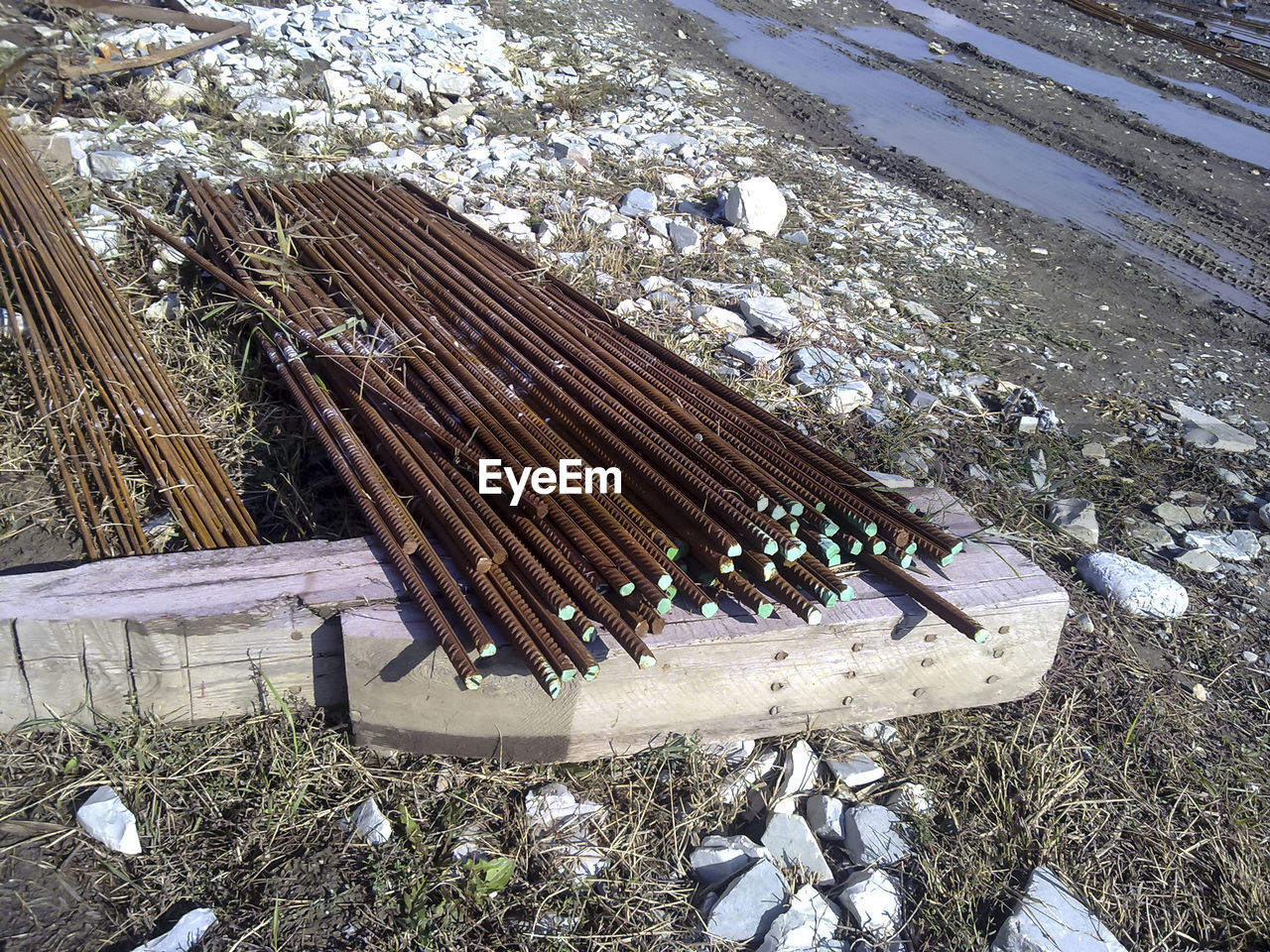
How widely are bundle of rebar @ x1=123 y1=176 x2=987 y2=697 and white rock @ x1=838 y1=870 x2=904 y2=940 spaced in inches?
31.9

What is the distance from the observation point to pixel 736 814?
9.24 feet

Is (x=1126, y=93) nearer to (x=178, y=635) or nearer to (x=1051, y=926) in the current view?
(x=1051, y=926)

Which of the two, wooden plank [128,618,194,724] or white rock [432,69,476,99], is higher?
white rock [432,69,476,99]

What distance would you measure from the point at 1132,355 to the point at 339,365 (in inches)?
210

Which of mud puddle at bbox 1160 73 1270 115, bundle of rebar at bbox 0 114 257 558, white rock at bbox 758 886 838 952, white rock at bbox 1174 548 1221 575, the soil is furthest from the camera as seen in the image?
mud puddle at bbox 1160 73 1270 115

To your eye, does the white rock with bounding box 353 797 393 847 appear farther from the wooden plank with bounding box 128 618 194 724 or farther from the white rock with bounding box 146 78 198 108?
the white rock with bounding box 146 78 198 108

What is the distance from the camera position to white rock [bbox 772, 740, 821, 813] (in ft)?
9.36

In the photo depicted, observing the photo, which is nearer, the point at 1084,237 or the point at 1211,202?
the point at 1084,237

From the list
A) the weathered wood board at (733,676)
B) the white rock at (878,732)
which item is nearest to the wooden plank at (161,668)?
the weathered wood board at (733,676)

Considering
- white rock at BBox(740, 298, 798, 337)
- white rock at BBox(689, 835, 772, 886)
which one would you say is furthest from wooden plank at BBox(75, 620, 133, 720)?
white rock at BBox(740, 298, 798, 337)

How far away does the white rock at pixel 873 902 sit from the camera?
2533 mm

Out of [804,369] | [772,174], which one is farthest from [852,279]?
[772,174]

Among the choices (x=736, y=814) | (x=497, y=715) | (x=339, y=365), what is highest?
(x=339, y=365)

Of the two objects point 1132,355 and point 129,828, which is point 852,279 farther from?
point 129,828
